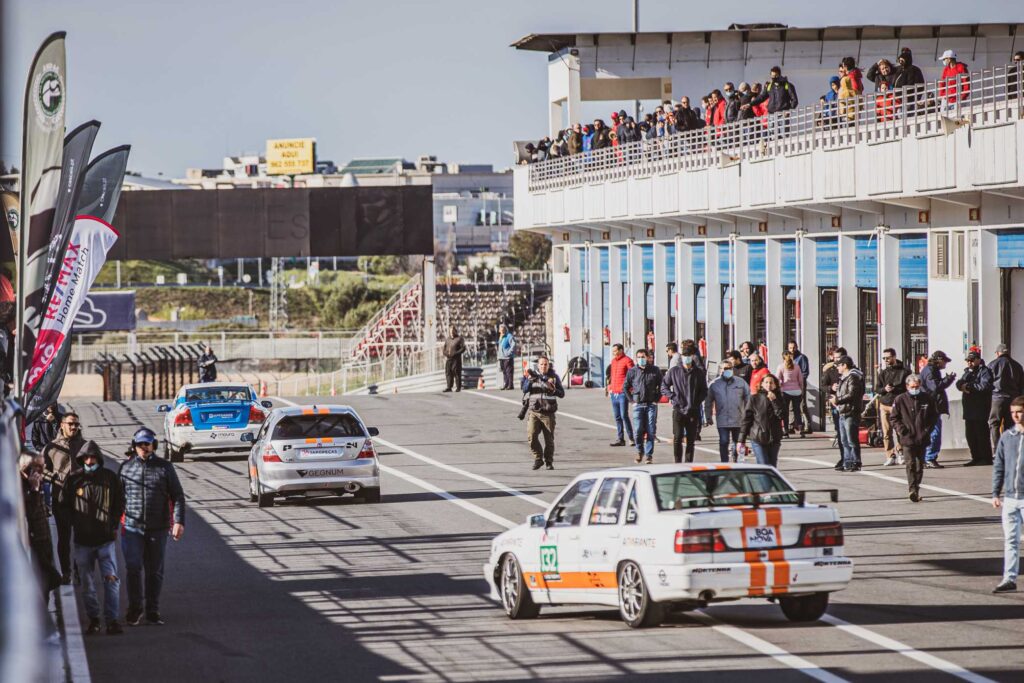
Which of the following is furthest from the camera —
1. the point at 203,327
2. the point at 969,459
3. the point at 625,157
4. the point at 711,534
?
the point at 203,327

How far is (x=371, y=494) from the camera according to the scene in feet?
74.7

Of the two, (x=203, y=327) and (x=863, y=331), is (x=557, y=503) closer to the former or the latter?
(x=863, y=331)

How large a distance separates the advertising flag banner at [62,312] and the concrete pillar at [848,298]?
17683mm

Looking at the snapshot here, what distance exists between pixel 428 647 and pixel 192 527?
880 cm

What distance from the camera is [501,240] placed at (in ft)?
529

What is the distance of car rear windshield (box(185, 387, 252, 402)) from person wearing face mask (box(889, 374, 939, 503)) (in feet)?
45.8

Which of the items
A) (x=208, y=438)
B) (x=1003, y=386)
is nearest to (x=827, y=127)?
(x=1003, y=386)

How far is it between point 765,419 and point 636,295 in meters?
26.6

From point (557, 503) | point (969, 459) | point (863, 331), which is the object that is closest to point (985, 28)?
point (863, 331)

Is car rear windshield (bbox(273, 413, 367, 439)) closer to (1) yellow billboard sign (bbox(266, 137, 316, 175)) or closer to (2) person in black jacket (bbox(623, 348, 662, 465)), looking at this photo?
(2) person in black jacket (bbox(623, 348, 662, 465))

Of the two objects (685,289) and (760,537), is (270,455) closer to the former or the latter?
(760,537)

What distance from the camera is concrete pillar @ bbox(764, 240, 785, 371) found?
3725 centimetres

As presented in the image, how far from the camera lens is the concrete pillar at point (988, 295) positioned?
27266mm

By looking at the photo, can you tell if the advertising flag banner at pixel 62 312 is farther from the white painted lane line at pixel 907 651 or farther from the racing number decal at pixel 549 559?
the white painted lane line at pixel 907 651
